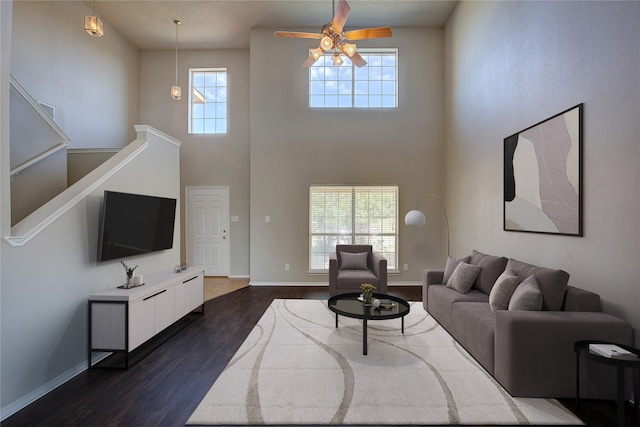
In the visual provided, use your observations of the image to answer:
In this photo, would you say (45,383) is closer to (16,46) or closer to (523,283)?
(523,283)

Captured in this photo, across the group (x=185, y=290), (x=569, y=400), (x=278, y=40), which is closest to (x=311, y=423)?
(x=569, y=400)

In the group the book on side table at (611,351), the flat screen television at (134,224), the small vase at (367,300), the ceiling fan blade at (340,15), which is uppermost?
the ceiling fan blade at (340,15)

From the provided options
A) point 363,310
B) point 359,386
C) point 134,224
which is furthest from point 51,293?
point 363,310

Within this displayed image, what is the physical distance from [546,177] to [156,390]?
416 centimetres

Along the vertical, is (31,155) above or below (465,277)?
above

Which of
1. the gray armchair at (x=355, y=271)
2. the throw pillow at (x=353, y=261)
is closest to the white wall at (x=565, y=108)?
the gray armchair at (x=355, y=271)

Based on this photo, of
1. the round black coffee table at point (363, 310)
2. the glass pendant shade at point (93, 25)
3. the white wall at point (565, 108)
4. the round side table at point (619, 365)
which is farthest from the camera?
the glass pendant shade at point (93, 25)

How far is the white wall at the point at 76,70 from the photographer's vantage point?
4.48 metres

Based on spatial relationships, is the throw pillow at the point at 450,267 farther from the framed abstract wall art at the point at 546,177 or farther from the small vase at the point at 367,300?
the small vase at the point at 367,300

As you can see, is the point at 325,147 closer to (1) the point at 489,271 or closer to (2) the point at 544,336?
(1) the point at 489,271

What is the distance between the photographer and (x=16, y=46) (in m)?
4.29

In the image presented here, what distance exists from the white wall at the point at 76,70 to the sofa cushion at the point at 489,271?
661 centimetres

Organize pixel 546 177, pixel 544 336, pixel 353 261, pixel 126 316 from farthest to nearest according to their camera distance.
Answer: pixel 353 261 < pixel 546 177 < pixel 126 316 < pixel 544 336

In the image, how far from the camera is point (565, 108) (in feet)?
9.75
